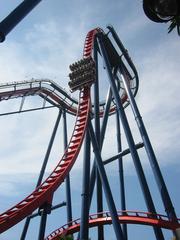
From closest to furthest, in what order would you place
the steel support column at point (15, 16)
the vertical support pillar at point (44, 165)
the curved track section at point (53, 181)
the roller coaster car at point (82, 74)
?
the steel support column at point (15, 16)
the curved track section at point (53, 181)
the roller coaster car at point (82, 74)
the vertical support pillar at point (44, 165)

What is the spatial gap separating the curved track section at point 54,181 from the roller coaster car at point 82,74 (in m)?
0.34

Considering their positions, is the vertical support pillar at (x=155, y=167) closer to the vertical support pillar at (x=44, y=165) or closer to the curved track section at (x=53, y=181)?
the curved track section at (x=53, y=181)

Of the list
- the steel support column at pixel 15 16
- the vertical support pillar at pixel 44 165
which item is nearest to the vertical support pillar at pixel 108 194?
the vertical support pillar at pixel 44 165

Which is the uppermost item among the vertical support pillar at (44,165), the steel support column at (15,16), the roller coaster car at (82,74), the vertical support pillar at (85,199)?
the roller coaster car at (82,74)

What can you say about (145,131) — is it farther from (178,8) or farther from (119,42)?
(178,8)

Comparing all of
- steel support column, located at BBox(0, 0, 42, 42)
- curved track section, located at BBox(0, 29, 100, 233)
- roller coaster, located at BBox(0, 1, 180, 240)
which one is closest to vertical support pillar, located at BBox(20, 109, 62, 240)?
roller coaster, located at BBox(0, 1, 180, 240)

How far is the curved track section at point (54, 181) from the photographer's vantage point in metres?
9.57

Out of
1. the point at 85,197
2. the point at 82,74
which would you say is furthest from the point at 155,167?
the point at 82,74

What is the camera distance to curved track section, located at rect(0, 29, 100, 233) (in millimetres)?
9570

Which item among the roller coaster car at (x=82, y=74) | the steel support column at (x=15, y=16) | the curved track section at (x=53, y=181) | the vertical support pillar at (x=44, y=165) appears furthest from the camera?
the vertical support pillar at (x=44, y=165)

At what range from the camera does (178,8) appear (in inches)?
62.1

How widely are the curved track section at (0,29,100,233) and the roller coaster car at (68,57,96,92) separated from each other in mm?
341

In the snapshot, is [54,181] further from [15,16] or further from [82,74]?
[15,16]

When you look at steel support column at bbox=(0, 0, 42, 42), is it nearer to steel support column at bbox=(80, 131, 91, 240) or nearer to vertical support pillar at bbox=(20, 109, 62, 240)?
steel support column at bbox=(80, 131, 91, 240)
